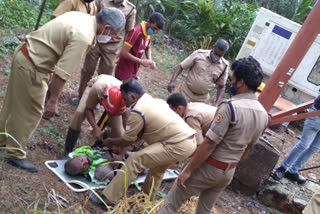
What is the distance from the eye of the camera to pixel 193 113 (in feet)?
13.3

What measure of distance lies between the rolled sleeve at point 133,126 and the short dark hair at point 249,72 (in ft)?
3.43

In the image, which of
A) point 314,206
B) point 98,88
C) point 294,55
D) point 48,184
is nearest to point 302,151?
point 294,55

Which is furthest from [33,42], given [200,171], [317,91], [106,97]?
[317,91]

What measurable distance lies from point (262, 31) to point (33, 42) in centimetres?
653

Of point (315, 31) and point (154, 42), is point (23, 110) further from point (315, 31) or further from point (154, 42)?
point (154, 42)

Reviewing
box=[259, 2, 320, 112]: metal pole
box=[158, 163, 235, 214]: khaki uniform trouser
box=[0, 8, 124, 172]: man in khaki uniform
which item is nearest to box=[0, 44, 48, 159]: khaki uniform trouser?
box=[0, 8, 124, 172]: man in khaki uniform

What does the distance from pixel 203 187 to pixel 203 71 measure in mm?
2300

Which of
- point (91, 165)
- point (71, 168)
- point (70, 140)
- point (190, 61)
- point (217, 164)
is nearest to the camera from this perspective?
point (217, 164)

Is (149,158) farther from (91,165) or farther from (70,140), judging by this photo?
(70,140)

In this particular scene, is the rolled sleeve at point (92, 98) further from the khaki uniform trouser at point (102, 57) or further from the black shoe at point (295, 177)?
the black shoe at point (295, 177)

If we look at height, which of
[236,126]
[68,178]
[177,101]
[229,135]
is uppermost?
[236,126]

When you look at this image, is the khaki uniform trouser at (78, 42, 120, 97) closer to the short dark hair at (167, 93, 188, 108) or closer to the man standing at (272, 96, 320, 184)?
the short dark hair at (167, 93, 188, 108)

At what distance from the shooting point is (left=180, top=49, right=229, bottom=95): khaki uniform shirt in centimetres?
510

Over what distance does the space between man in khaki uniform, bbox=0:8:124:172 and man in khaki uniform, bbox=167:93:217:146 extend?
1140 mm
